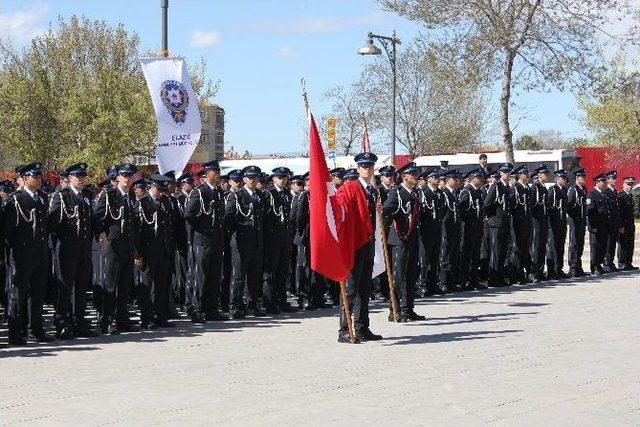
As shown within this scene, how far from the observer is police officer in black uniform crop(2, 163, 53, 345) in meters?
12.1

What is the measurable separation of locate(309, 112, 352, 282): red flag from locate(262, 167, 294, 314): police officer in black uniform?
3.51 m

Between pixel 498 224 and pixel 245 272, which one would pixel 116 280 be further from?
pixel 498 224

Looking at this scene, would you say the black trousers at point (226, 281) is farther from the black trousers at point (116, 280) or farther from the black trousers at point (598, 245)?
the black trousers at point (598, 245)

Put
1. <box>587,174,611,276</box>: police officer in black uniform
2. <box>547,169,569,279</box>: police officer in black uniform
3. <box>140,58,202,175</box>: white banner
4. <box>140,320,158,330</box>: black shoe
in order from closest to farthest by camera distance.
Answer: <box>140,320,158,330</box>: black shoe < <box>140,58,202,175</box>: white banner < <box>547,169,569,279</box>: police officer in black uniform < <box>587,174,611,276</box>: police officer in black uniform

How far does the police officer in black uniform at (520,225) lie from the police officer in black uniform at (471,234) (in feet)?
2.46

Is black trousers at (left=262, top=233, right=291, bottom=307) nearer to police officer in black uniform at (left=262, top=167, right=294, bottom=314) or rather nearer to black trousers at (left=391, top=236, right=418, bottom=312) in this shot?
police officer in black uniform at (left=262, top=167, right=294, bottom=314)

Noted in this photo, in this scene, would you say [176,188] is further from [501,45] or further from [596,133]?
[596,133]

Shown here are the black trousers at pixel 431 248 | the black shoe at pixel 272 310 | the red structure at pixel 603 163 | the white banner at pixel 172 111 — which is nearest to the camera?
the white banner at pixel 172 111

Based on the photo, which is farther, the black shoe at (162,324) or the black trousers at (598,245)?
the black trousers at (598,245)

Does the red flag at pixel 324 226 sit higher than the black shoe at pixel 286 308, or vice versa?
the red flag at pixel 324 226

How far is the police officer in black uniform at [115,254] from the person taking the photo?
43.2 feet

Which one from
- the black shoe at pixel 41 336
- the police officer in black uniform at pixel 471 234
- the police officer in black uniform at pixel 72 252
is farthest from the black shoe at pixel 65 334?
the police officer in black uniform at pixel 471 234

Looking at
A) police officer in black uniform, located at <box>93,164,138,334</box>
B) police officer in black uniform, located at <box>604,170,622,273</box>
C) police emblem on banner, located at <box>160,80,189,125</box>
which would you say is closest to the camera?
police officer in black uniform, located at <box>93,164,138,334</box>

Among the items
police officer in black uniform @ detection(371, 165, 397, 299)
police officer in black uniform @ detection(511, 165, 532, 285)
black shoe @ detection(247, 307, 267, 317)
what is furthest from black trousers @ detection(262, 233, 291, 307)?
police officer in black uniform @ detection(511, 165, 532, 285)
